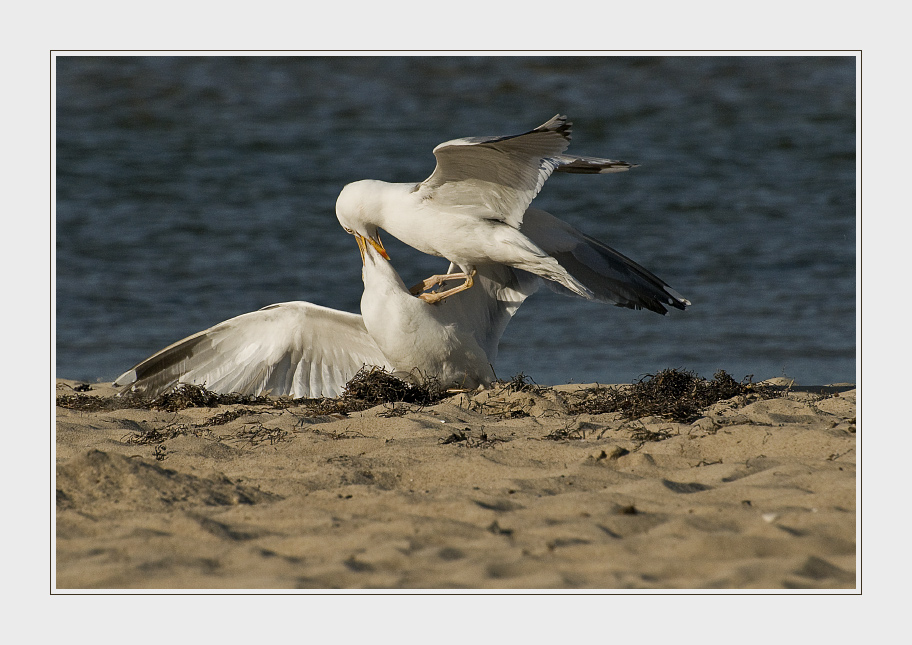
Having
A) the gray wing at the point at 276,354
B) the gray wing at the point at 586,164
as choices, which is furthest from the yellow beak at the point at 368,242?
the gray wing at the point at 586,164

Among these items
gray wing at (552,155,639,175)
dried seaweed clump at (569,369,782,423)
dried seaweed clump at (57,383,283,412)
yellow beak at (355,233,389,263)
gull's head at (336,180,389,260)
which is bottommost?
dried seaweed clump at (57,383,283,412)

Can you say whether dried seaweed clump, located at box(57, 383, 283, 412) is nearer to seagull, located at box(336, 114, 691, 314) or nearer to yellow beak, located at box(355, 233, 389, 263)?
yellow beak, located at box(355, 233, 389, 263)

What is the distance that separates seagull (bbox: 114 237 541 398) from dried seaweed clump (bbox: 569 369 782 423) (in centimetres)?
109

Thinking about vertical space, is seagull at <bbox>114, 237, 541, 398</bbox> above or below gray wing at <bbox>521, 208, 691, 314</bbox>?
below

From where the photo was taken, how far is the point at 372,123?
17984 millimetres

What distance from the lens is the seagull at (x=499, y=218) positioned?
6.00m

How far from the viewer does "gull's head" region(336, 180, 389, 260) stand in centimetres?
695

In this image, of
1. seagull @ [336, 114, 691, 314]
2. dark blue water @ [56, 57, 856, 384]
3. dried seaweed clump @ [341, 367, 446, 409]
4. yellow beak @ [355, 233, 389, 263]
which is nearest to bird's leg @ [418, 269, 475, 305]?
seagull @ [336, 114, 691, 314]

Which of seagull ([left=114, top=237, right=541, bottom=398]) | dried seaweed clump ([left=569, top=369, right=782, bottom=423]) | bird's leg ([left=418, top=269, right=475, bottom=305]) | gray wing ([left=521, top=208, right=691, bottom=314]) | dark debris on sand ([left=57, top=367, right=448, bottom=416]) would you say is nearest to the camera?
dried seaweed clump ([left=569, top=369, right=782, bottom=423])

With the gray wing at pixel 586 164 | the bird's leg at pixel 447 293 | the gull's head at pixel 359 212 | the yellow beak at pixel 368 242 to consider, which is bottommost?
the bird's leg at pixel 447 293

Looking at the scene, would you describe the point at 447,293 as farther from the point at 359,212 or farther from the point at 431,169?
the point at 431,169

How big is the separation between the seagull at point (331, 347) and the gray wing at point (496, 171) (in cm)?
83

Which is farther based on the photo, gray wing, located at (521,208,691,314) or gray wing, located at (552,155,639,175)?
gray wing, located at (521,208,691,314)

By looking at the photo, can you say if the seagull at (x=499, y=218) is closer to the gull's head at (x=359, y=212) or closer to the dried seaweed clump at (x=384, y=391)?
the gull's head at (x=359, y=212)
